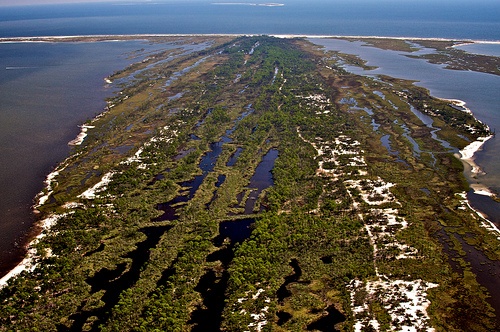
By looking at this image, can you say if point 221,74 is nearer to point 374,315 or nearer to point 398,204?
point 398,204

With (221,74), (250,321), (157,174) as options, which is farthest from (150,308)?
(221,74)

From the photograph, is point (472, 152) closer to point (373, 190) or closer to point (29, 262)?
point (373, 190)

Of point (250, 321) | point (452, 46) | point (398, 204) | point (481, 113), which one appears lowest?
→ point (250, 321)

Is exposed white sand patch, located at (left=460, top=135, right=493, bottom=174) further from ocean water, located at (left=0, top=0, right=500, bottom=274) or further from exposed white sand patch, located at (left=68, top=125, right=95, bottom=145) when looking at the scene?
exposed white sand patch, located at (left=68, top=125, right=95, bottom=145)

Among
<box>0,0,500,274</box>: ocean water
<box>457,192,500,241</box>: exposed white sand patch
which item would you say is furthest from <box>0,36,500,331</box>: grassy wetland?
<box>0,0,500,274</box>: ocean water

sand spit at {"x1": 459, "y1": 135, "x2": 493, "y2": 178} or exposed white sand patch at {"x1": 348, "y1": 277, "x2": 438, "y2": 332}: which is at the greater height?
sand spit at {"x1": 459, "y1": 135, "x2": 493, "y2": 178}

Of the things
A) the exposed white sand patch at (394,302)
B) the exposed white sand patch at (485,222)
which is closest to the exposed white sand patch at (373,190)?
the exposed white sand patch at (485,222)

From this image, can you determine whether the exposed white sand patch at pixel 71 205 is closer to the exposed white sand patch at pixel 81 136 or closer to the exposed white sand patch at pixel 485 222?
the exposed white sand patch at pixel 81 136
